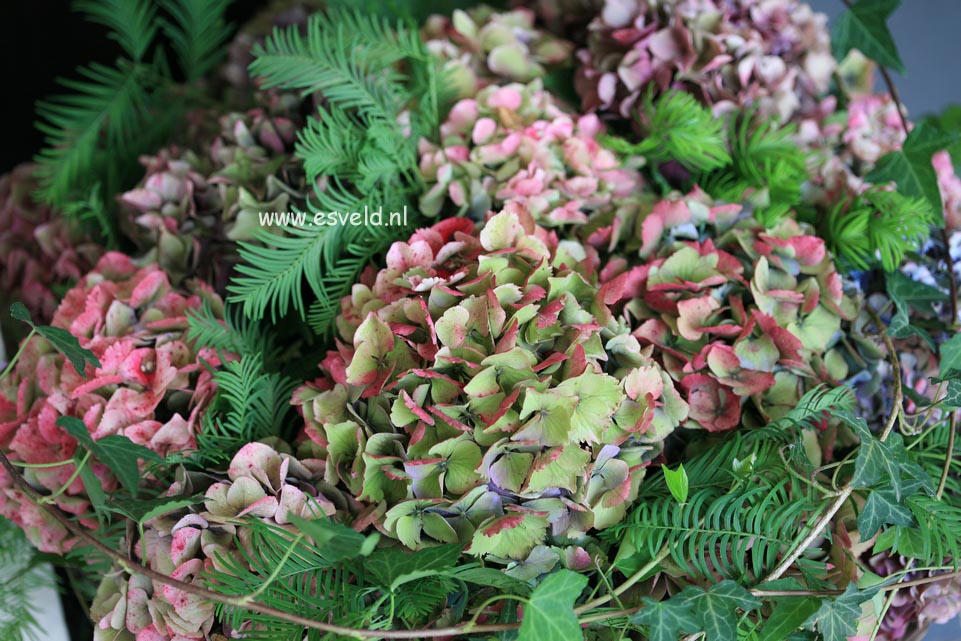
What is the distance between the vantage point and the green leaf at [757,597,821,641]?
44 centimetres

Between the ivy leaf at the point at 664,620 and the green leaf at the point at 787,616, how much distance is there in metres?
0.06

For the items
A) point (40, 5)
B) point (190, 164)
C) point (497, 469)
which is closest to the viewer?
point (497, 469)

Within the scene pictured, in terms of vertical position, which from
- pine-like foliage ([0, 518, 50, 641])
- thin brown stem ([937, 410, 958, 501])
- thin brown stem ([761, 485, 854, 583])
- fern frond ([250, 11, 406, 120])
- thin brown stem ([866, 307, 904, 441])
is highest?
fern frond ([250, 11, 406, 120])

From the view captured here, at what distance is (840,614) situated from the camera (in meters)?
0.43

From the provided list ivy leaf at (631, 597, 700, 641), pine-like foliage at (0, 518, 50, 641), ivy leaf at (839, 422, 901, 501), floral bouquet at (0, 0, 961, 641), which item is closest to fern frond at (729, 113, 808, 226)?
floral bouquet at (0, 0, 961, 641)

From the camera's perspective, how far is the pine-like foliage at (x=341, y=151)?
0.56 m

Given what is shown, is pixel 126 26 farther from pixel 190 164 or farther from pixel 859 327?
pixel 859 327

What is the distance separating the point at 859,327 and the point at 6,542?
2.17 ft

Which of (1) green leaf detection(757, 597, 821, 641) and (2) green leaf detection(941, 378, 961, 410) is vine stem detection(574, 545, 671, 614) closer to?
(1) green leaf detection(757, 597, 821, 641)

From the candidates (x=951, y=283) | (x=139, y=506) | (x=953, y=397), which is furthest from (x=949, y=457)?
(x=139, y=506)

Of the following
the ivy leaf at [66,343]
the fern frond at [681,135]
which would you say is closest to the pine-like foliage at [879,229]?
the fern frond at [681,135]

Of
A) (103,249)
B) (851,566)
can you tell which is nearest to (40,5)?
(103,249)

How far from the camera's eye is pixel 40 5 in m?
1.05

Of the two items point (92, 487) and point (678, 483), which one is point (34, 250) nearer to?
point (92, 487)
